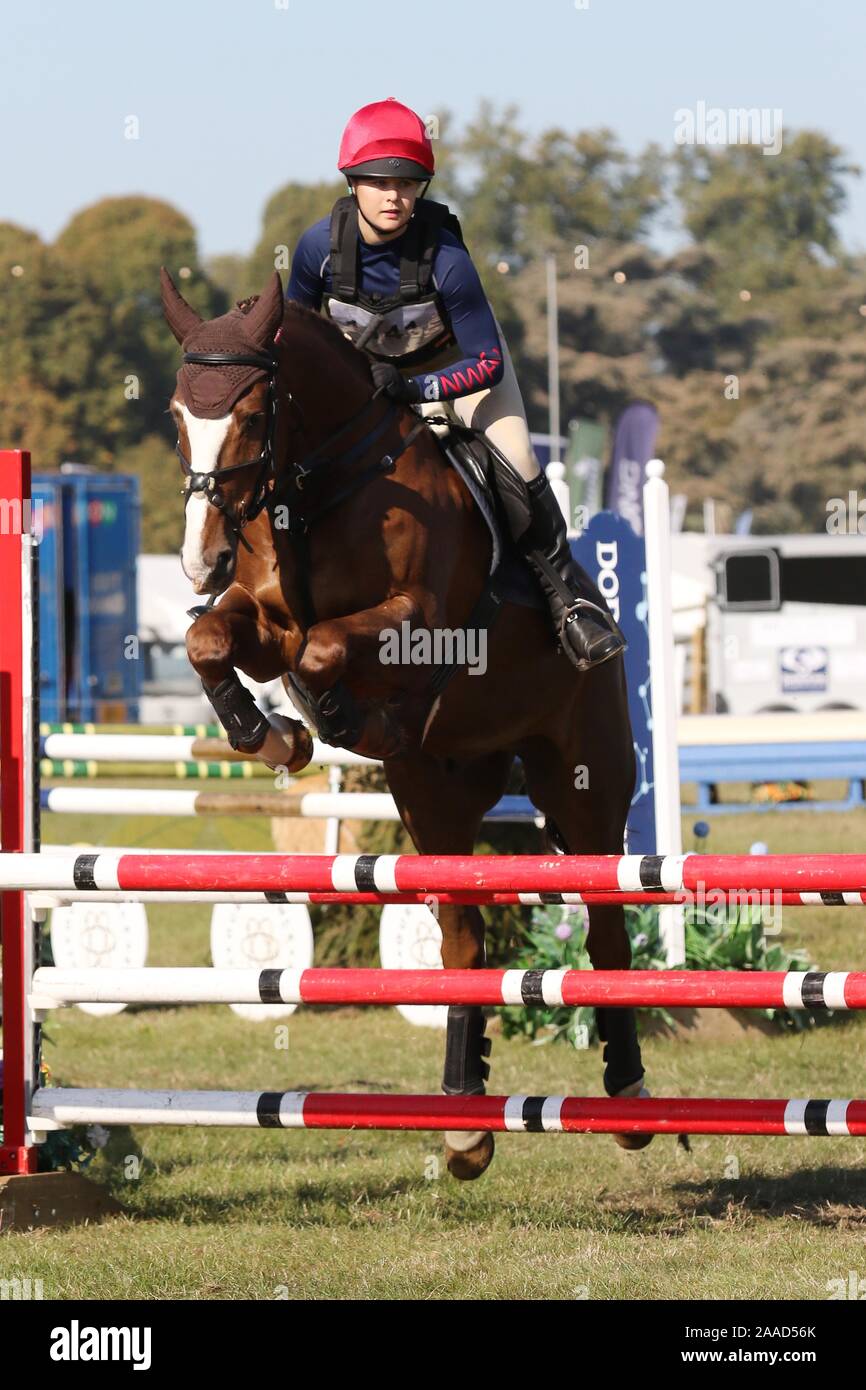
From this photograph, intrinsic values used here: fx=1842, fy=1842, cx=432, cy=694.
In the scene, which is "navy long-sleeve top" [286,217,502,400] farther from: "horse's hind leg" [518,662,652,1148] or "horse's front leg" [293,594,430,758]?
"horse's hind leg" [518,662,652,1148]

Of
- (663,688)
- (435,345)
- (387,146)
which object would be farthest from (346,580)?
(663,688)

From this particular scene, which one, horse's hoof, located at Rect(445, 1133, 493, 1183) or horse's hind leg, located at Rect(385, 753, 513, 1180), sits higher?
horse's hind leg, located at Rect(385, 753, 513, 1180)

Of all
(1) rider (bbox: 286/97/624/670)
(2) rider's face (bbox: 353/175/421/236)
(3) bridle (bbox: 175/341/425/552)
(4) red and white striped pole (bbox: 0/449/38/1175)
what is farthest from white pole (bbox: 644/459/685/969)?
(4) red and white striped pole (bbox: 0/449/38/1175)

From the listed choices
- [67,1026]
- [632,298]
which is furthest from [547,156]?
[67,1026]

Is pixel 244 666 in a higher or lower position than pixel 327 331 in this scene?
lower

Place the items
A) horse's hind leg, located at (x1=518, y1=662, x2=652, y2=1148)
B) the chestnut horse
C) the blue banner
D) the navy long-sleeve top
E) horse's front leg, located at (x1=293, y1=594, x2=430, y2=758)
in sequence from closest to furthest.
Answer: the chestnut horse → horse's front leg, located at (x1=293, y1=594, x2=430, y2=758) → the navy long-sleeve top → horse's hind leg, located at (x1=518, y1=662, x2=652, y2=1148) → the blue banner

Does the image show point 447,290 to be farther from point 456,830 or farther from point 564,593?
point 456,830

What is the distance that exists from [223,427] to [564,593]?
55.4 inches

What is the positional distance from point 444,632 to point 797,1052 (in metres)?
3.40

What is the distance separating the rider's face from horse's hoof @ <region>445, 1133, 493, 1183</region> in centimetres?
243

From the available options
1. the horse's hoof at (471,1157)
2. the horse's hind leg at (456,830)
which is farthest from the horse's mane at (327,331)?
the horse's hoof at (471,1157)

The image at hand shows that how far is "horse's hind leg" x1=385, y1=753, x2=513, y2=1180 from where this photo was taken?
523cm

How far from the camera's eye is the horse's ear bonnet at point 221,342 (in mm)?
4070

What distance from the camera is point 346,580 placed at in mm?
4504
